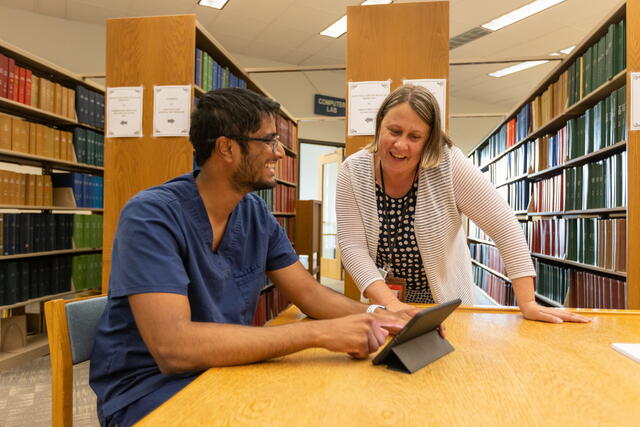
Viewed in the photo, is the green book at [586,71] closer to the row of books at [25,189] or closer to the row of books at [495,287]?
the row of books at [495,287]

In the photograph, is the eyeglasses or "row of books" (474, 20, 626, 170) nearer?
the eyeglasses

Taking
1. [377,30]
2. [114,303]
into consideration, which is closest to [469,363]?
[114,303]

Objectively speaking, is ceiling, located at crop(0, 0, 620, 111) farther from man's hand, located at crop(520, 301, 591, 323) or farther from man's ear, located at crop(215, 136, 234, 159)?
man's ear, located at crop(215, 136, 234, 159)

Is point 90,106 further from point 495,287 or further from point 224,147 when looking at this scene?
point 495,287

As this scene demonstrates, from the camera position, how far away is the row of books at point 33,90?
3.27 m

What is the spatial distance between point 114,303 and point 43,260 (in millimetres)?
3126

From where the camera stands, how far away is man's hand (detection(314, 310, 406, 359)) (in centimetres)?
90

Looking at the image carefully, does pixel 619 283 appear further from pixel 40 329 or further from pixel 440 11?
pixel 40 329

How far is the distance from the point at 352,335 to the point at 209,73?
247 cm

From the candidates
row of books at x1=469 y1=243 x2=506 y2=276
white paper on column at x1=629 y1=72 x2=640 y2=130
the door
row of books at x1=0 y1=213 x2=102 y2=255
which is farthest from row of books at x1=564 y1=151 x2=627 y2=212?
the door

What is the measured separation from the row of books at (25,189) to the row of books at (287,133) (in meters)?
2.11

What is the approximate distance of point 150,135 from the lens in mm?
2457

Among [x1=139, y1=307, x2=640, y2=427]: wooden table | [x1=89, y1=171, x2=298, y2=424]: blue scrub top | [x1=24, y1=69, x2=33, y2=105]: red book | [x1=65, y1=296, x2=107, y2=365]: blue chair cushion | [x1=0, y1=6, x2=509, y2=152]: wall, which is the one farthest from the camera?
[x1=0, y1=6, x2=509, y2=152]: wall

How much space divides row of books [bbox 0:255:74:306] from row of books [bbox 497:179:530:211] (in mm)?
3798
